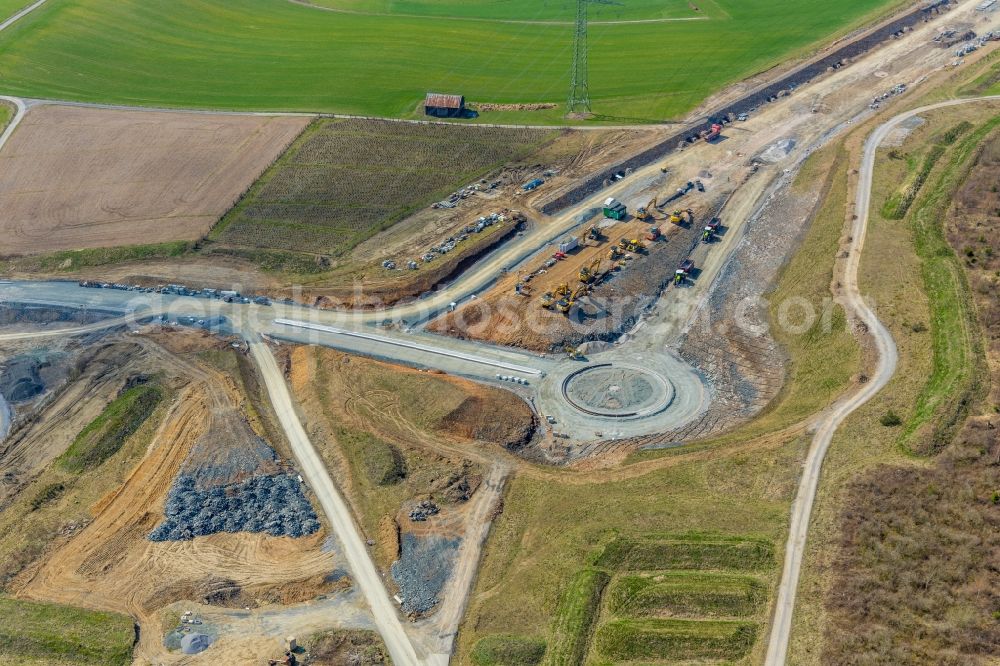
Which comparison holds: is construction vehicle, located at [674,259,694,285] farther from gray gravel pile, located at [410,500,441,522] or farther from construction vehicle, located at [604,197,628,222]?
gray gravel pile, located at [410,500,441,522]

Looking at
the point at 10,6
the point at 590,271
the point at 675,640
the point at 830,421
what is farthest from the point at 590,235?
the point at 10,6

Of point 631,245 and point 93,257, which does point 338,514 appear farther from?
point 93,257

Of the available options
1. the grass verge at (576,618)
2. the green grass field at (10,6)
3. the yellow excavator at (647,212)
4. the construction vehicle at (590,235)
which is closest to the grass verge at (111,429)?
the grass verge at (576,618)

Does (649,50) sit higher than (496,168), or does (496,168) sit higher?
(649,50)

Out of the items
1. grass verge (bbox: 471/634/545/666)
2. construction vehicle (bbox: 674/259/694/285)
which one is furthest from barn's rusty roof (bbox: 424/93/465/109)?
grass verge (bbox: 471/634/545/666)

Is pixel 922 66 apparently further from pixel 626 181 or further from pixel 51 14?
pixel 51 14

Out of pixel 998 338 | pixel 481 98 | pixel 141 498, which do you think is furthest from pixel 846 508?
pixel 481 98
